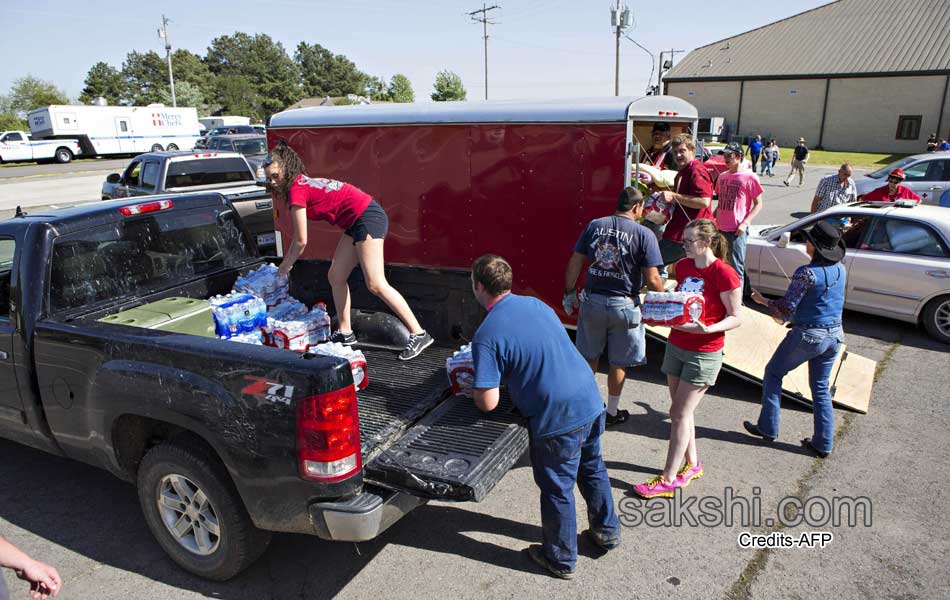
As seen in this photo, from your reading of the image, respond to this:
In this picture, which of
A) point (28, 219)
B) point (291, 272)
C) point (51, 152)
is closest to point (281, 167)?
point (291, 272)

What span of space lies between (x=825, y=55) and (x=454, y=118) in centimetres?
4118

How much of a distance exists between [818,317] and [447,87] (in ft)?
242

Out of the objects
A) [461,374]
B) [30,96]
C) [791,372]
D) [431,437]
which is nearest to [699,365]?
[461,374]

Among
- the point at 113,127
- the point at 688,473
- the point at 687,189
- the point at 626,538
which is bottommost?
the point at 626,538

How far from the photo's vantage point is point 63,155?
124 ft

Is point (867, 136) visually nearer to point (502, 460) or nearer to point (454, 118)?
point (454, 118)

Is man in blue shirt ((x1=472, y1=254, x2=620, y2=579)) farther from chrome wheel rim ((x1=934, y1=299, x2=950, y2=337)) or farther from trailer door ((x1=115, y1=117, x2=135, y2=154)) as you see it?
trailer door ((x1=115, y1=117, x2=135, y2=154))

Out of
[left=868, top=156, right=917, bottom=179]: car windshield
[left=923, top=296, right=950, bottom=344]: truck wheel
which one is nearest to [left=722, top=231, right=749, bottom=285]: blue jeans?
[left=923, top=296, right=950, bottom=344]: truck wheel

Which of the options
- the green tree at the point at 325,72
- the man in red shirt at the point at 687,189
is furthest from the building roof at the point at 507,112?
the green tree at the point at 325,72

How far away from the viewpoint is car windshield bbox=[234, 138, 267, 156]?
1919 centimetres

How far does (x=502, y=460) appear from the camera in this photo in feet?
Answer: 10.5

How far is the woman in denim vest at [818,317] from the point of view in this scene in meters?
4.33

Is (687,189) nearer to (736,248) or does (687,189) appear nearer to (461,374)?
(736,248)

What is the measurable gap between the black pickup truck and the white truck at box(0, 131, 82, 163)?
4005 centimetres
